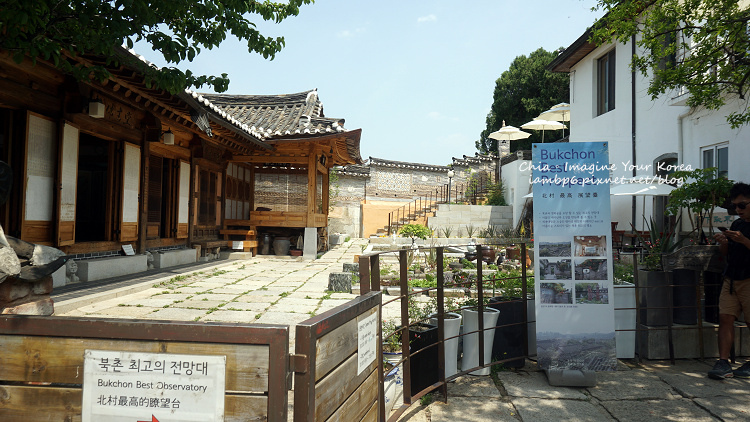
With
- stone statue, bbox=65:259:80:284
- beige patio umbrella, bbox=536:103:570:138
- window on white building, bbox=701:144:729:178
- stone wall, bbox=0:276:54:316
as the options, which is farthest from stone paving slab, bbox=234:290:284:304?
beige patio umbrella, bbox=536:103:570:138

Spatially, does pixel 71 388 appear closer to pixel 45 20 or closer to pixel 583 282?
pixel 45 20

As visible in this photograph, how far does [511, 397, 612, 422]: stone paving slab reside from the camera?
3143 millimetres

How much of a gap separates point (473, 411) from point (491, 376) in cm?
78

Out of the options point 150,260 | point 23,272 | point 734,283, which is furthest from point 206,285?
point 734,283

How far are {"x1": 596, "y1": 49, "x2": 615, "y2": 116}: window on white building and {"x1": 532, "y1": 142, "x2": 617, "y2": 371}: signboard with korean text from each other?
8.77 metres

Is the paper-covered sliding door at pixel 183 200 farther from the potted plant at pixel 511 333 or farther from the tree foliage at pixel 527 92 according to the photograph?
the tree foliage at pixel 527 92

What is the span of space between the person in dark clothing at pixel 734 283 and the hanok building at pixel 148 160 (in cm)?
586

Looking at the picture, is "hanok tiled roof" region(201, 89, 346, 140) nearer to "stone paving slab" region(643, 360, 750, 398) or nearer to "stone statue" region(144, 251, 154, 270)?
"stone statue" region(144, 251, 154, 270)

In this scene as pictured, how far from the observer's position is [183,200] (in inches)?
371

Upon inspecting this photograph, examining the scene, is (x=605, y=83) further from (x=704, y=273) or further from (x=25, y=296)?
(x=25, y=296)

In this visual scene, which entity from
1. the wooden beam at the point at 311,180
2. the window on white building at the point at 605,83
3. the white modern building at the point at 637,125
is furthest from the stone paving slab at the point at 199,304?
the window on white building at the point at 605,83

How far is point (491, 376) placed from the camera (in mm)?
3949

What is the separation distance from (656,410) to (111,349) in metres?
3.57

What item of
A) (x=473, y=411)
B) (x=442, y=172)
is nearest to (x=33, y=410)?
(x=473, y=411)
